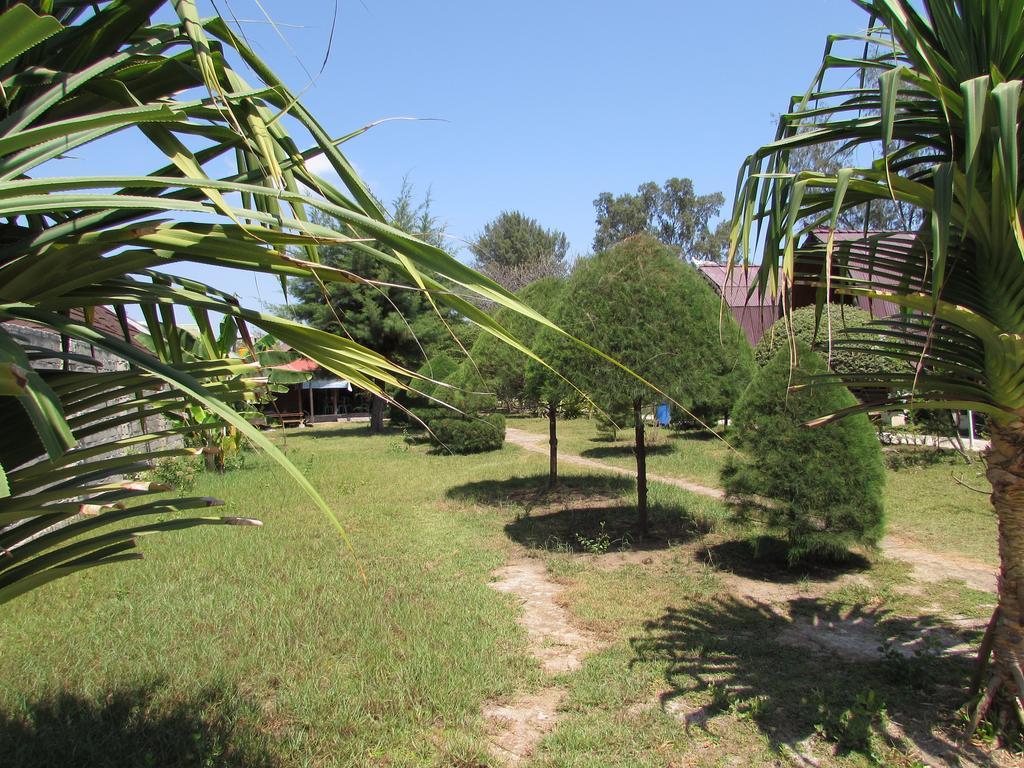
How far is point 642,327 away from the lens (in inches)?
287

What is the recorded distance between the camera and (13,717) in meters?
3.42

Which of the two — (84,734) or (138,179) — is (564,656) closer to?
(84,734)

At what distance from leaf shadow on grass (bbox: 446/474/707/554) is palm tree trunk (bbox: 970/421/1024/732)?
423 centimetres

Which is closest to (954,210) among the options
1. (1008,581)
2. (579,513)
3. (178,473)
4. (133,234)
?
(1008,581)

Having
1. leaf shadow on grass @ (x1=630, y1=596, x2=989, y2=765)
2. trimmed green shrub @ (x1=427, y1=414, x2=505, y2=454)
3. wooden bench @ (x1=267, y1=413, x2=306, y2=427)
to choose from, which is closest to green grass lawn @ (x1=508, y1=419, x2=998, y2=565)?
leaf shadow on grass @ (x1=630, y1=596, x2=989, y2=765)

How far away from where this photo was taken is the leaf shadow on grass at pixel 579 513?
25.5ft

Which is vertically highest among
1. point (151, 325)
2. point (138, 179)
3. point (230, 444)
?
point (138, 179)

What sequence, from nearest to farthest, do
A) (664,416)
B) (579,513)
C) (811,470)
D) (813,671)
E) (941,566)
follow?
(813,671)
(811,470)
(941,566)
(579,513)
(664,416)

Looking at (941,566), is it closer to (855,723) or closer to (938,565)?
(938,565)

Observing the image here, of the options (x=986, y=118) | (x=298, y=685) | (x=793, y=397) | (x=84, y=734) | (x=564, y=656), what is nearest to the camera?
→ (x=986, y=118)

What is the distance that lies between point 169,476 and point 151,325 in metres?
10.6

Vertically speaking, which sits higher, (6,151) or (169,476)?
(6,151)

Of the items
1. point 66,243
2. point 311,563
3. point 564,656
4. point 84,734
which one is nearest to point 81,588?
point 311,563

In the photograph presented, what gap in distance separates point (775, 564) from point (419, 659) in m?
3.98
